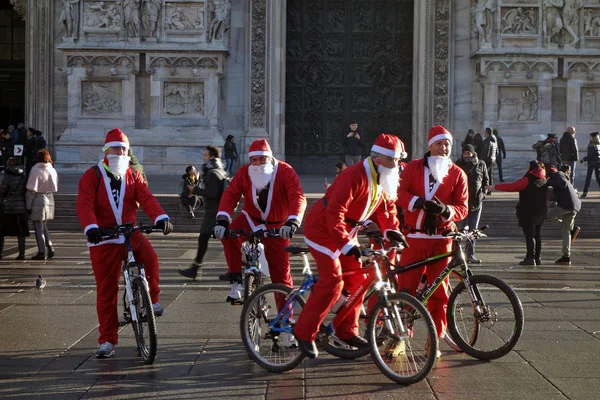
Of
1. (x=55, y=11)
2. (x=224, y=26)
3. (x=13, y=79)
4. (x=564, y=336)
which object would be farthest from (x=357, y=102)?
(x=564, y=336)

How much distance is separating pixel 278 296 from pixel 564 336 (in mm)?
2875

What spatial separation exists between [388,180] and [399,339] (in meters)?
1.26

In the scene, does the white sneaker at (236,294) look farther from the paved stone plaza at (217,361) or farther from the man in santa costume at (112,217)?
the man in santa costume at (112,217)

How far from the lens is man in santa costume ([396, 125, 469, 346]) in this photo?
8336 mm

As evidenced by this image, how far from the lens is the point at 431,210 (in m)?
8.09

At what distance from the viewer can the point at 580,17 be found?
2997 centimetres

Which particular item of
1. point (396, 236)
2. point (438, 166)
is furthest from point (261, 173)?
point (396, 236)

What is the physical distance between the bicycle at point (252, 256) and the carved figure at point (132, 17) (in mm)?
21587

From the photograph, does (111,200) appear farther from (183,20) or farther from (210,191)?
(183,20)

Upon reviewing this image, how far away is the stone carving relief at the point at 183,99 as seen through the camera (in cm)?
2969

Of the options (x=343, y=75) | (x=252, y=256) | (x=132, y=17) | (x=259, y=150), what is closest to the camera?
(x=252, y=256)

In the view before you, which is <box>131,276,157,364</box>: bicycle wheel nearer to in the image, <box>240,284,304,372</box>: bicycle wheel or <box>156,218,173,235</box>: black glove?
<box>156,218,173,235</box>: black glove

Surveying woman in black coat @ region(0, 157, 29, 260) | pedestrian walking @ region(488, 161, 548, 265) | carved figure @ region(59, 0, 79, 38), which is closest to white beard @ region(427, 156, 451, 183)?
pedestrian walking @ region(488, 161, 548, 265)

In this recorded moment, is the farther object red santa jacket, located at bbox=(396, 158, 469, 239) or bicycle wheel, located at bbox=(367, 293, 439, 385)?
red santa jacket, located at bbox=(396, 158, 469, 239)
